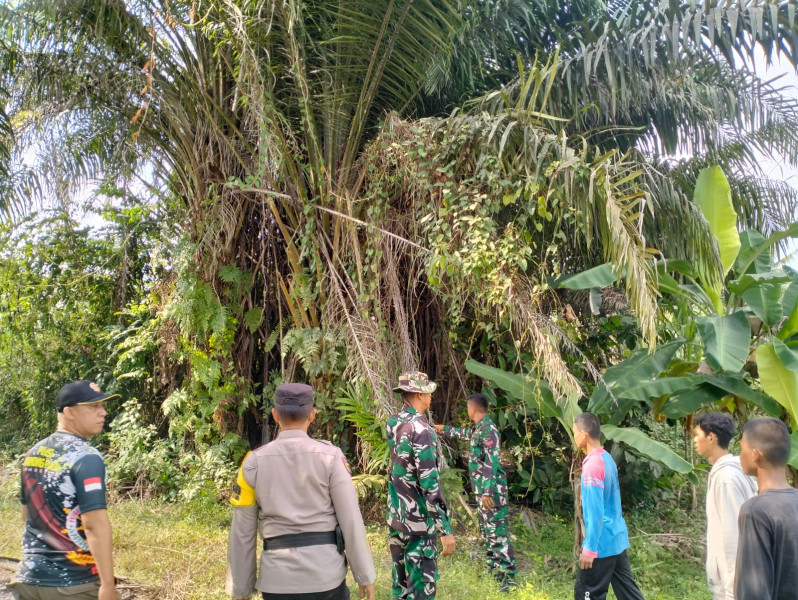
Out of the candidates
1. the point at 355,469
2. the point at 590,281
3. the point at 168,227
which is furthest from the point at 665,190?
the point at 168,227

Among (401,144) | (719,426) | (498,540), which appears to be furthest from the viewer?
(401,144)

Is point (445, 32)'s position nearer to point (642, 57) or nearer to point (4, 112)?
point (642, 57)

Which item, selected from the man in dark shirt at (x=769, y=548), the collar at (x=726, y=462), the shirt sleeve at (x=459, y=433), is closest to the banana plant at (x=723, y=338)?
the shirt sleeve at (x=459, y=433)

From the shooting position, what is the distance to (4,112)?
746 cm

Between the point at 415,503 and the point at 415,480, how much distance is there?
155 millimetres

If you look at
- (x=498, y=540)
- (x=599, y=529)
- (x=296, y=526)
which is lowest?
(x=498, y=540)

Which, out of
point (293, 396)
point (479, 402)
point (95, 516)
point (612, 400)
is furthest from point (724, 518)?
point (95, 516)

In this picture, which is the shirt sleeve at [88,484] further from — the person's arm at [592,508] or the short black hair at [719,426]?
the short black hair at [719,426]

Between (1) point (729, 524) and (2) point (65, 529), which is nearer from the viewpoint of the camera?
(2) point (65, 529)

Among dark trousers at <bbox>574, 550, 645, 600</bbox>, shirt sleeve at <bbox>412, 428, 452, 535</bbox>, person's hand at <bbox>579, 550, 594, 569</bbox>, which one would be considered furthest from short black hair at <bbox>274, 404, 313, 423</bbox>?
dark trousers at <bbox>574, 550, 645, 600</bbox>

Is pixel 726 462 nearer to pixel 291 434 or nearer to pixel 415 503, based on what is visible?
pixel 415 503

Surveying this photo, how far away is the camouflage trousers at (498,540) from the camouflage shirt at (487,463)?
10 cm

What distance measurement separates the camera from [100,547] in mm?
2701

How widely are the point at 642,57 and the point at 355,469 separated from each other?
5.00m
